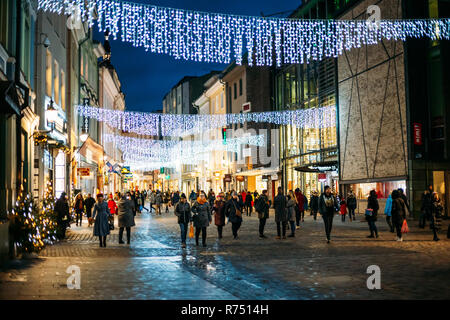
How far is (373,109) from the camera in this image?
97.6 feet

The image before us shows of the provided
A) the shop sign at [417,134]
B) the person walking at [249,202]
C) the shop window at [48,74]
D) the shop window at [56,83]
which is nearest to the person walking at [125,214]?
the shop window at [48,74]

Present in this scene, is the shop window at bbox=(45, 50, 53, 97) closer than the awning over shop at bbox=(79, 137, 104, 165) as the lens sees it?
Yes

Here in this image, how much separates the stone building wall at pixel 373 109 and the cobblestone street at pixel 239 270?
1093cm

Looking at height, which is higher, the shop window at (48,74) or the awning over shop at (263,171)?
the shop window at (48,74)

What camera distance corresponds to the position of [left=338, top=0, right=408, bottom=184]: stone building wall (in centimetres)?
2738

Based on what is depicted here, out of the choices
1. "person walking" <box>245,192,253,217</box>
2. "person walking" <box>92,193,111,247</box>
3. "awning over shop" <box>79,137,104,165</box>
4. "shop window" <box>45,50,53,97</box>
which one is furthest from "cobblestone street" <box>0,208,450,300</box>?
"person walking" <box>245,192,253,217</box>

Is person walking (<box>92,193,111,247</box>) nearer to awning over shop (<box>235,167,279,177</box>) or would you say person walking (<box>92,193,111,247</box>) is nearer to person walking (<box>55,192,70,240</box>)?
person walking (<box>55,192,70,240</box>)

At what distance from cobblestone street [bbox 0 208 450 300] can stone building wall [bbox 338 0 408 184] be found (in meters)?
10.9

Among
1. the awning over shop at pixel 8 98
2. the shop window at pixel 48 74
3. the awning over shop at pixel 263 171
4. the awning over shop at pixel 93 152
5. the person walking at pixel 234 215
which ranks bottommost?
the person walking at pixel 234 215

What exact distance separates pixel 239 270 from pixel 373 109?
68.2 ft

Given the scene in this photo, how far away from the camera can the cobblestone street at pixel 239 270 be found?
857 centimetres

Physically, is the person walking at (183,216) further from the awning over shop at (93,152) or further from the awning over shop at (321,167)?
the awning over shop at (321,167)

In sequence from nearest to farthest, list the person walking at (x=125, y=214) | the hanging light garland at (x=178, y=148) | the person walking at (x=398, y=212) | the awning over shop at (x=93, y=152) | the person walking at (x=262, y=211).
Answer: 1. the person walking at (x=398, y=212)
2. the person walking at (x=125, y=214)
3. the person walking at (x=262, y=211)
4. the awning over shop at (x=93, y=152)
5. the hanging light garland at (x=178, y=148)
